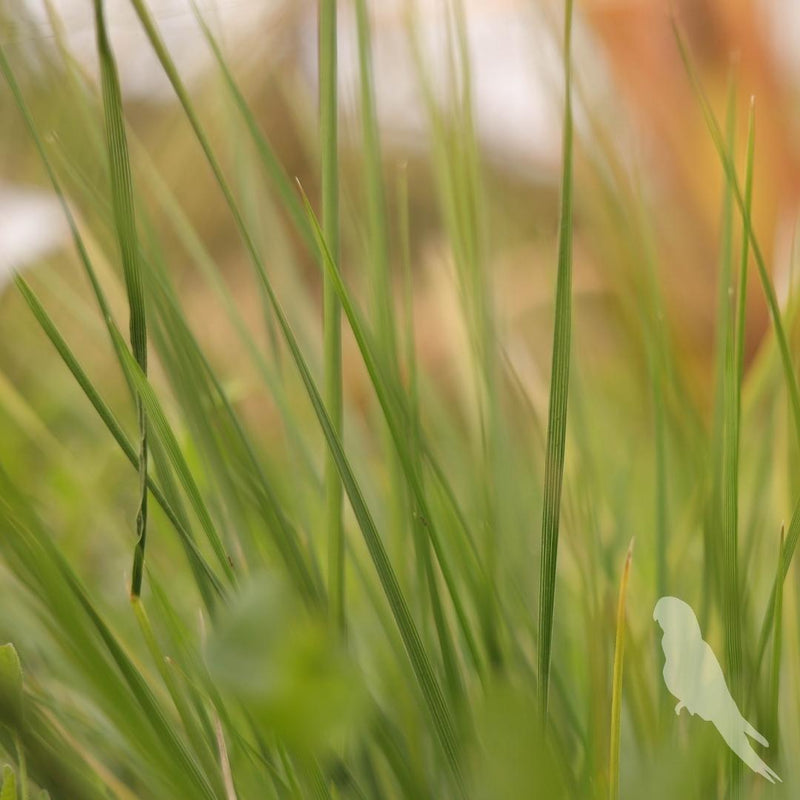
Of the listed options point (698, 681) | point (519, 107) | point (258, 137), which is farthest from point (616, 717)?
point (519, 107)

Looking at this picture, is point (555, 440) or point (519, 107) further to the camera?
point (519, 107)

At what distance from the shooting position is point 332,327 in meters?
0.18

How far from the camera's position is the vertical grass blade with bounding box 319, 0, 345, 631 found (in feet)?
0.56

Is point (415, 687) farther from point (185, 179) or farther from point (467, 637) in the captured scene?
point (185, 179)

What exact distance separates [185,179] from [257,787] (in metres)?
0.64

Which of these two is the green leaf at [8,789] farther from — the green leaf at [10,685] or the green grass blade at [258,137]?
the green grass blade at [258,137]

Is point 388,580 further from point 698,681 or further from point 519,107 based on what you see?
point 519,107

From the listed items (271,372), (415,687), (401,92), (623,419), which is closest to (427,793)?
(415,687)

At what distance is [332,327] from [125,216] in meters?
0.05

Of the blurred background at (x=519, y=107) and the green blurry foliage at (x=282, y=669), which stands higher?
the blurred background at (x=519, y=107)

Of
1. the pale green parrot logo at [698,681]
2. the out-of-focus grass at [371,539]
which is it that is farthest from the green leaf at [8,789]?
the pale green parrot logo at [698,681]

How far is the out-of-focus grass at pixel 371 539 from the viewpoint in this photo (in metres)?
0.15

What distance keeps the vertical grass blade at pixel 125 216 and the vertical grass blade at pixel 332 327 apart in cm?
4

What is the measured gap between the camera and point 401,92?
2.14 ft
